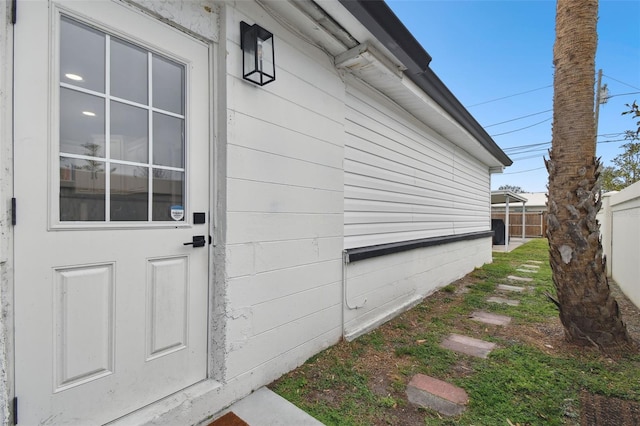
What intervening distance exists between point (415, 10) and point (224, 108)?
29.8 ft

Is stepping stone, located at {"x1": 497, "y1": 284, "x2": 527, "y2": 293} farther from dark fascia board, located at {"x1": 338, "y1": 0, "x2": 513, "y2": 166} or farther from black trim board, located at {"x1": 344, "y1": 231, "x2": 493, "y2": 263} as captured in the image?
dark fascia board, located at {"x1": 338, "y1": 0, "x2": 513, "y2": 166}

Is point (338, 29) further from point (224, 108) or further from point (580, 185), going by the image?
point (580, 185)

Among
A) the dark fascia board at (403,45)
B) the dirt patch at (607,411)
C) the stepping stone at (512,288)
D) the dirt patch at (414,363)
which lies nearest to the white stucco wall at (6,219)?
the dirt patch at (414,363)

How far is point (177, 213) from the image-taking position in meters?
1.91

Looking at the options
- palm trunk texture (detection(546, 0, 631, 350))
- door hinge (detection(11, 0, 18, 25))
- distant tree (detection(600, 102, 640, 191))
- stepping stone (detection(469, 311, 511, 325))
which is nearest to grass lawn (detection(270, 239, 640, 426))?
stepping stone (detection(469, 311, 511, 325))

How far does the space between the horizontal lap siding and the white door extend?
1737mm

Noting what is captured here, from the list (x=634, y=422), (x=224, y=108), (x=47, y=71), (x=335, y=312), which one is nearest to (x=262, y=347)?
(x=335, y=312)

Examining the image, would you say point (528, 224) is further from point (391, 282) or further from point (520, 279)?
point (391, 282)

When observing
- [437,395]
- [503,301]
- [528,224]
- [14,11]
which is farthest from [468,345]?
[528,224]

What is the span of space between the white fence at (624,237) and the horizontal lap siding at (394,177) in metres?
2.59

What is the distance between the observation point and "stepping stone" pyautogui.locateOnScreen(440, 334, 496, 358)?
2.91 m

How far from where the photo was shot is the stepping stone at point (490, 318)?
375 centimetres

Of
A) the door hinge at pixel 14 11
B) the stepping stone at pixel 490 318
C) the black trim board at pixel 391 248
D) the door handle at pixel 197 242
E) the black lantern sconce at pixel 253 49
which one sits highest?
the black lantern sconce at pixel 253 49

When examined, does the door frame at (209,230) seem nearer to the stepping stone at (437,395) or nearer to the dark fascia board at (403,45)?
the dark fascia board at (403,45)
